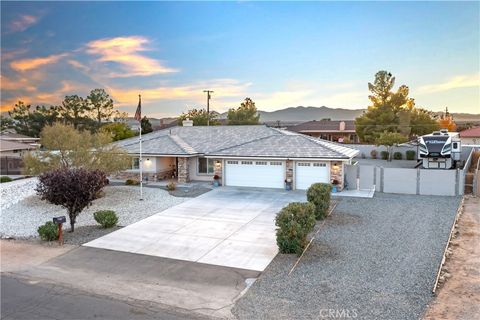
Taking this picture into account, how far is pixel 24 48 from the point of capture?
15.2 meters

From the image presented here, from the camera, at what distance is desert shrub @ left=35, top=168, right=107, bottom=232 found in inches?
561

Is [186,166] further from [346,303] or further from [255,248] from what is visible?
[346,303]

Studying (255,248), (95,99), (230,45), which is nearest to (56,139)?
(230,45)

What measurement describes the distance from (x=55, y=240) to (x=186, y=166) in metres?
13.4

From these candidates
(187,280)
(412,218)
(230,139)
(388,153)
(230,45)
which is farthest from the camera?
(388,153)

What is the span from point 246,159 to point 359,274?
49.2 ft

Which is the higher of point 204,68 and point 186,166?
point 204,68

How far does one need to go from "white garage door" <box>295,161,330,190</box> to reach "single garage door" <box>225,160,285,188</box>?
101 cm

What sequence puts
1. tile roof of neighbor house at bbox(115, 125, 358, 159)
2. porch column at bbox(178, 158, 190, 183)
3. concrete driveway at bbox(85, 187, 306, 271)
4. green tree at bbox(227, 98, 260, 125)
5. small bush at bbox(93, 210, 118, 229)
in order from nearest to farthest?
concrete driveway at bbox(85, 187, 306, 271) < small bush at bbox(93, 210, 118, 229) < tile roof of neighbor house at bbox(115, 125, 358, 159) < porch column at bbox(178, 158, 190, 183) < green tree at bbox(227, 98, 260, 125)

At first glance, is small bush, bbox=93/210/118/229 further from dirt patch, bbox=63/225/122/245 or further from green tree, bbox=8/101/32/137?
green tree, bbox=8/101/32/137

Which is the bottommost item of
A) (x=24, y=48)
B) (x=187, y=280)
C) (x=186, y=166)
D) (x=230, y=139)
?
(x=187, y=280)

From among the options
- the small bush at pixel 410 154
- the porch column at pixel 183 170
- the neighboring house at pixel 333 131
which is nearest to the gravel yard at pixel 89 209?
the porch column at pixel 183 170

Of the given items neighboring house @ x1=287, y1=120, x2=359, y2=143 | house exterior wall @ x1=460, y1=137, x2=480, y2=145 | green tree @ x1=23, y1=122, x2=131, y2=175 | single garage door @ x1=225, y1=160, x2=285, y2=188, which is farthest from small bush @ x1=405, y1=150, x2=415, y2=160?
green tree @ x1=23, y1=122, x2=131, y2=175

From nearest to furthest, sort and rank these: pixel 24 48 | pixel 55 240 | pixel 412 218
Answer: pixel 55 240, pixel 24 48, pixel 412 218
